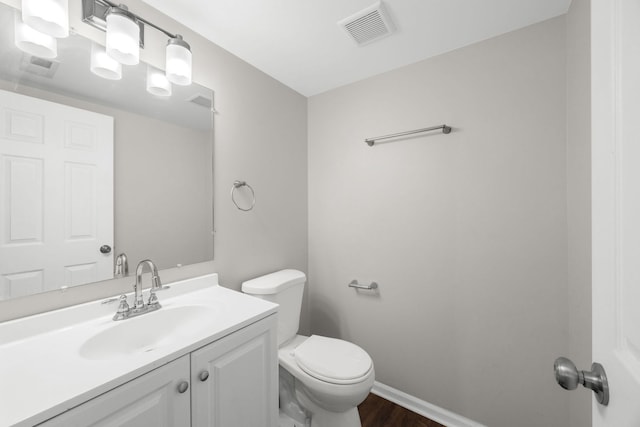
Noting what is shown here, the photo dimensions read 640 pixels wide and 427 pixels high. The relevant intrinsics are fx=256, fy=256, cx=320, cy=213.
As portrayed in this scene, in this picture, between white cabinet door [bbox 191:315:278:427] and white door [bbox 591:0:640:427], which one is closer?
white door [bbox 591:0:640:427]

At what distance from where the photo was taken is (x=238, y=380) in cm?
101

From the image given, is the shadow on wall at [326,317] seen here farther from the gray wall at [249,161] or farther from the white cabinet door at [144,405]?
the white cabinet door at [144,405]

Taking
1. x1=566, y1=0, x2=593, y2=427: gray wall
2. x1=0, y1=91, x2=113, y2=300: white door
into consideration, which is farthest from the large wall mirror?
x1=566, y1=0, x2=593, y2=427: gray wall

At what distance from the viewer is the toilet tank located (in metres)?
1.54

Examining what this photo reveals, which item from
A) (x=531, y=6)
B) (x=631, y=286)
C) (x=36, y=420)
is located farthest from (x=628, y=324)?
(x=531, y=6)

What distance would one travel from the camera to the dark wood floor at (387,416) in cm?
160

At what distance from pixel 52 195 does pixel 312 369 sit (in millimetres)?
1385

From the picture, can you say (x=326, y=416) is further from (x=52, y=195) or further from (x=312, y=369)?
(x=52, y=195)

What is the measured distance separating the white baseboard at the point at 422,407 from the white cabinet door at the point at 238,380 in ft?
3.28

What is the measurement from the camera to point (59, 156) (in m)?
1.01

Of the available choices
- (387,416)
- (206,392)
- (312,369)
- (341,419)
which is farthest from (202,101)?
(387,416)

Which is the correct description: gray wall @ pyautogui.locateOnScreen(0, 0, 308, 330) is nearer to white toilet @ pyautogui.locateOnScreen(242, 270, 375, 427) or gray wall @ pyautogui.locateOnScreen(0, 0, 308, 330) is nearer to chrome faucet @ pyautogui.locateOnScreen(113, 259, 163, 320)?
chrome faucet @ pyautogui.locateOnScreen(113, 259, 163, 320)

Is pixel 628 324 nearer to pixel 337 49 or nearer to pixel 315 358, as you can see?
pixel 315 358

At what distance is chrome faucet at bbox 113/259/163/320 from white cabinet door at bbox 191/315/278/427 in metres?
0.42
